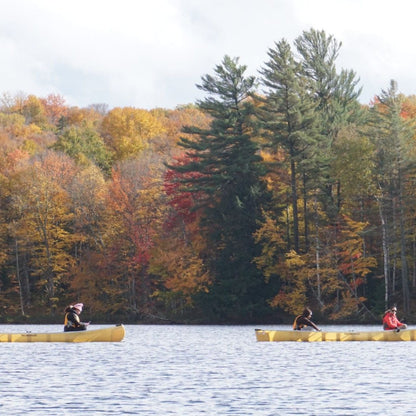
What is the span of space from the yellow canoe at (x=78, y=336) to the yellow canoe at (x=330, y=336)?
7.15m

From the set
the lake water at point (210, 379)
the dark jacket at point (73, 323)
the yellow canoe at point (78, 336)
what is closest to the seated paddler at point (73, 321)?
the dark jacket at point (73, 323)

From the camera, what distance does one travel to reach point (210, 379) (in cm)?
2794

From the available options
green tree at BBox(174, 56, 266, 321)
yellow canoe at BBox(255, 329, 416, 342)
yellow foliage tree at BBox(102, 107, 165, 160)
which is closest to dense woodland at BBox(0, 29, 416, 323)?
green tree at BBox(174, 56, 266, 321)

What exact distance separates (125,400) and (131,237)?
55.8 metres

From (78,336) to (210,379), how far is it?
1915 cm

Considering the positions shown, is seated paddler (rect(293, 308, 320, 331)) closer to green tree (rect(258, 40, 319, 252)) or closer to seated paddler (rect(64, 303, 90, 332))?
seated paddler (rect(64, 303, 90, 332))

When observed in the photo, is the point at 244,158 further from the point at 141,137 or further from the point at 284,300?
the point at 141,137

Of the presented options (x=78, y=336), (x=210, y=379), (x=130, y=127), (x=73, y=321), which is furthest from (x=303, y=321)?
(x=130, y=127)

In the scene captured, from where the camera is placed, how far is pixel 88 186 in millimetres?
83688

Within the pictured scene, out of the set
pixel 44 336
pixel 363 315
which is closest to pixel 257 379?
pixel 44 336

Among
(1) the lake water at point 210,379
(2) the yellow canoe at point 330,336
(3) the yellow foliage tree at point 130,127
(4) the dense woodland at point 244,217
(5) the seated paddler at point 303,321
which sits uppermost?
(3) the yellow foliage tree at point 130,127

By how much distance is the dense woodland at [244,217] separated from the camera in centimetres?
6650

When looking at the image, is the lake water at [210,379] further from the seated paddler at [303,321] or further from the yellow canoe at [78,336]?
the seated paddler at [303,321]

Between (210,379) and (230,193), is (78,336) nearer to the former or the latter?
(210,379)
